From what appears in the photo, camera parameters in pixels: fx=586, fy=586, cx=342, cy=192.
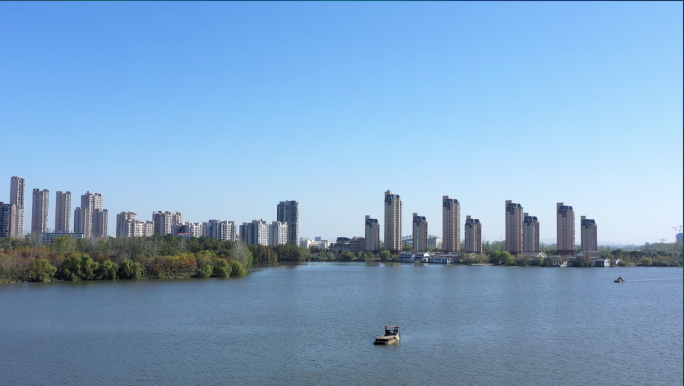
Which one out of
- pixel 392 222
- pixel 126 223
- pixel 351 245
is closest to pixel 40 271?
pixel 392 222

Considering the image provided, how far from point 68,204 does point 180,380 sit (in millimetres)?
72199

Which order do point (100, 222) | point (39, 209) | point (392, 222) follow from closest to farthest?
point (39, 209), point (392, 222), point (100, 222)

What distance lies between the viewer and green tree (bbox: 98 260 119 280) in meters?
28.3

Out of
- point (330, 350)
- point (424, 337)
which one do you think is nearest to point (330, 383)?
point (330, 350)

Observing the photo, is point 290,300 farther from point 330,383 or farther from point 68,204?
point 68,204

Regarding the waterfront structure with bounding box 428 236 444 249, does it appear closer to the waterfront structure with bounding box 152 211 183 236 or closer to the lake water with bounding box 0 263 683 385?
the waterfront structure with bounding box 152 211 183 236

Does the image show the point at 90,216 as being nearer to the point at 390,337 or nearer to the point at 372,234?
the point at 372,234

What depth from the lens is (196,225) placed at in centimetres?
8894

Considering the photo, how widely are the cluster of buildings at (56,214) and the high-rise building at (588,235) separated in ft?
165

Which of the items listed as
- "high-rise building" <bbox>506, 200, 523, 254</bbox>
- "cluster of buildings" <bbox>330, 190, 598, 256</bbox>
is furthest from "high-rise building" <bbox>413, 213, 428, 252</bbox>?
"high-rise building" <bbox>506, 200, 523, 254</bbox>

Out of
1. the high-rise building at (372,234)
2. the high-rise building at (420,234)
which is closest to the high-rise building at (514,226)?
the high-rise building at (420,234)

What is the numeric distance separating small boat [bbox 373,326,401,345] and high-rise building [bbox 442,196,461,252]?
55.4 metres

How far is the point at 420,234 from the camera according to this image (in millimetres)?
71750

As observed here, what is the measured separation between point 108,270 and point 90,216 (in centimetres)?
5355
